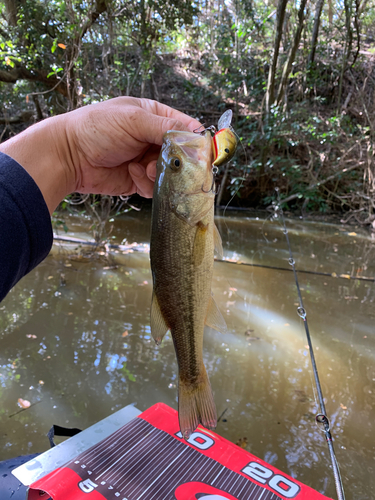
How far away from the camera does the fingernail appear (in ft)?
5.79

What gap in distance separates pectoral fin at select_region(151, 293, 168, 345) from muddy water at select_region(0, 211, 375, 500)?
5.25ft

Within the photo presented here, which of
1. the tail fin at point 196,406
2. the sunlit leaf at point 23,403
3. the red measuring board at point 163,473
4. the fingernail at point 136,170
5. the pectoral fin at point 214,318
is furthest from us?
the sunlit leaf at point 23,403

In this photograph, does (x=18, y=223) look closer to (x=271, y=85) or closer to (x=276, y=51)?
(x=271, y=85)

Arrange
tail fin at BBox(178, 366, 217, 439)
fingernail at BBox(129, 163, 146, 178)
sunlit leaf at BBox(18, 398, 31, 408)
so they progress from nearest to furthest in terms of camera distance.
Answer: tail fin at BBox(178, 366, 217, 439) → fingernail at BBox(129, 163, 146, 178) → sunlit leaf at BBox(18, 398, 31, 408)

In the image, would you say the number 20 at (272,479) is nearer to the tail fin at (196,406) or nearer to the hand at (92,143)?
the tail fin at (196,406)

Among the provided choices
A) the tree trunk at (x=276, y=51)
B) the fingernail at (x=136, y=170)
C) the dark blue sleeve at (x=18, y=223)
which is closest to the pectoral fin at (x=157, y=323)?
the dark blue sleeve at (x=18, y=223)

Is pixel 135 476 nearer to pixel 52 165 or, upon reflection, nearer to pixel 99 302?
pixel 52 165

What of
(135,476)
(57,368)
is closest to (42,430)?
(57,368)

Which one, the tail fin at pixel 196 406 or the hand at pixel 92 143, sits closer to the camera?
the tail fin at pixel 196 406

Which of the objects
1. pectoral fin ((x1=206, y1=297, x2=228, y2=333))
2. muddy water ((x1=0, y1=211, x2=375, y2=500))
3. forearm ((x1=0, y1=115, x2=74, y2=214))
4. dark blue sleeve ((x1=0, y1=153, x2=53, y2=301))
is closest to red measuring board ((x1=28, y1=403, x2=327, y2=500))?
muddy water ((x1=0, y1=211, x2=375, y2=500))

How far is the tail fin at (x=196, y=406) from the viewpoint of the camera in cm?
126

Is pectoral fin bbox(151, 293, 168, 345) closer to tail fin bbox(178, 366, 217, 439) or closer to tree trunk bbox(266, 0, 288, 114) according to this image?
tail fin bbox(178, 366, 217, 439)

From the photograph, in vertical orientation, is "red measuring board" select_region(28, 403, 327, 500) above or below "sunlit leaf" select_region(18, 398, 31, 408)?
above

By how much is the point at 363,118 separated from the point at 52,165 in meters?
12.0
